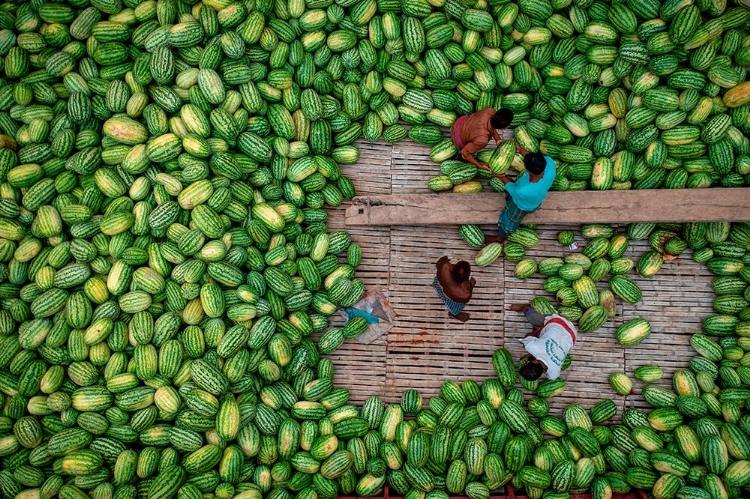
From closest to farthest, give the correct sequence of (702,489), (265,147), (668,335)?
(702,489)
(265,147)
(668,335)

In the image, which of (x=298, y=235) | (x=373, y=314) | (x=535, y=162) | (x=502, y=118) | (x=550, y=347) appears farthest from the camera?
(x=373, y=314)

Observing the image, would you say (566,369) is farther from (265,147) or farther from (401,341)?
(265,147)

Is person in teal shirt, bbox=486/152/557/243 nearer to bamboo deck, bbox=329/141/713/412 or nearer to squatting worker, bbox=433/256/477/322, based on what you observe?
bamboo deck, bbox=329/141/713/412

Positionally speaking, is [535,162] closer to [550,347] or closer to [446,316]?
[550,347]

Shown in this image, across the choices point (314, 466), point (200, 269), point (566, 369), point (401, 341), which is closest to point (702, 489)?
point (566, 369)

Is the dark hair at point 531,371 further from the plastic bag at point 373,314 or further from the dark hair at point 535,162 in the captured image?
the dark hair at point 535,162

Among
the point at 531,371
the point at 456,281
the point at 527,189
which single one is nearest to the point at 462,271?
the point at 456,281
